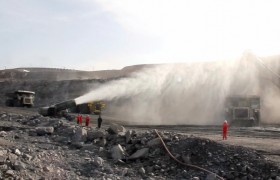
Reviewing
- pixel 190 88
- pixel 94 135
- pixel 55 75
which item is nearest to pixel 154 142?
pixel 94 135

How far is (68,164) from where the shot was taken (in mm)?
12797

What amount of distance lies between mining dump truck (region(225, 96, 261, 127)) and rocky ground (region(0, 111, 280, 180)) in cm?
1480

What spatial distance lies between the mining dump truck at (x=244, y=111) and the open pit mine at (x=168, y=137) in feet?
0.23

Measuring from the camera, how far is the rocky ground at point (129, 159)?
11688 mm

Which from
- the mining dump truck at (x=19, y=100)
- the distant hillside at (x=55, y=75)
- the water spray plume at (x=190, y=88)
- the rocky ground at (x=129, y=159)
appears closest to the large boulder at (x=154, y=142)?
the rocky ground at (x=129, y=159)

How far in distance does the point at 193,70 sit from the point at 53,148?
23794 millimetres

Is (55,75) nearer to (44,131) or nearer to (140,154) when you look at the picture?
(44,131)

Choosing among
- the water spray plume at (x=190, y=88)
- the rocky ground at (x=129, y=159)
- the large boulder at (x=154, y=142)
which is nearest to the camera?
the rocky ground at (x=129, y=159)

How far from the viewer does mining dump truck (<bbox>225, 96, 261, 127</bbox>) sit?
28953mm

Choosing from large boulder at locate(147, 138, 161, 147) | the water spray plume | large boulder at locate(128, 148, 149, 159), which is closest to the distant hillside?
the water spray plume

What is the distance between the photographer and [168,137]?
1505 centimetres

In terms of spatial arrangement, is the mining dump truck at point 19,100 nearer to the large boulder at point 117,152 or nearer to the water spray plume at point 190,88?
the water spray plume at point 190,88

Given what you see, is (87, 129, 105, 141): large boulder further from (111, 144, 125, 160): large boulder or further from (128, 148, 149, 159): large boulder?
(128, 148, 149, 159): large boulder

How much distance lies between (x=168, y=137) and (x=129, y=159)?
201 centimetres
